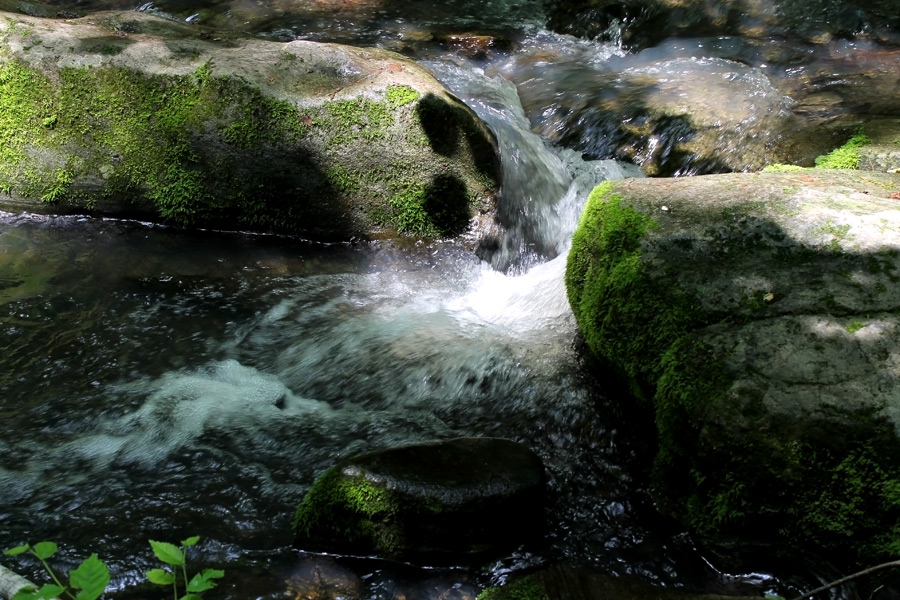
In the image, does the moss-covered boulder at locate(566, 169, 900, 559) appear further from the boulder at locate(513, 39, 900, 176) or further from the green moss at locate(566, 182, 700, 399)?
the boulder at locate(513, 39, 900, 176)

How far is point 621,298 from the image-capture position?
3.18 m

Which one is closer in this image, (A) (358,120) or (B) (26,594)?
(B) (26,594)

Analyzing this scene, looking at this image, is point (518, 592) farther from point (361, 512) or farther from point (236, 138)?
point (236, 138)

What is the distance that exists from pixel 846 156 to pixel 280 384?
155 inches

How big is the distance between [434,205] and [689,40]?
3926 millimetres

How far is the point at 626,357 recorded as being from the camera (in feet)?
10.3

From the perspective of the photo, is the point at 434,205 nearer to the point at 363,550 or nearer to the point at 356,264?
the point at 356,264

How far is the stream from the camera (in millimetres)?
2891

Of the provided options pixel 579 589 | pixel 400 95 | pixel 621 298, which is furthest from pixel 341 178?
pixel 579 589

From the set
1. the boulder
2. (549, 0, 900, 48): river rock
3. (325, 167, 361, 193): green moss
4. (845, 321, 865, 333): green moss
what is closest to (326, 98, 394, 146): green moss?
(325, 167, 361, 193): green moss

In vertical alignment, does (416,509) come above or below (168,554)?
below

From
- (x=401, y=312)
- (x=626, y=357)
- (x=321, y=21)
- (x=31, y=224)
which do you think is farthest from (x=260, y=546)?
(x=321, y=21)

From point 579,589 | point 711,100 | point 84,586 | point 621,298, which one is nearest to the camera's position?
point 84,586

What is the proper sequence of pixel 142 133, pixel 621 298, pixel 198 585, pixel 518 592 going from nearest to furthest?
pixel 198 585 → pixel 518 592 → pixel 621 298 → pixel 142 133
